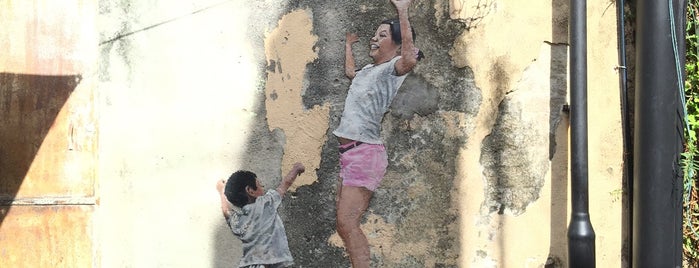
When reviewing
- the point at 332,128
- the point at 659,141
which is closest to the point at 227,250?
the point at 332,128

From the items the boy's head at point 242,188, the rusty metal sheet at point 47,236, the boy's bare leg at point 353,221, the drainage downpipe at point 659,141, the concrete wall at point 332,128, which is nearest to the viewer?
the drainage downpipe at point 659,141

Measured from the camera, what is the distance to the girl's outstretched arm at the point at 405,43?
12.8 feet

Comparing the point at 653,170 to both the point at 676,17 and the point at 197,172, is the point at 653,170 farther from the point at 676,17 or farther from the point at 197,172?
the point at 197,172

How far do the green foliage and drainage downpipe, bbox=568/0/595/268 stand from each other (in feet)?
1.70

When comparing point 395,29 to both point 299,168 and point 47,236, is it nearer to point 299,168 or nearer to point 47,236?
point 299,168

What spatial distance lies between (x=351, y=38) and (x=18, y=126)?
203 cm

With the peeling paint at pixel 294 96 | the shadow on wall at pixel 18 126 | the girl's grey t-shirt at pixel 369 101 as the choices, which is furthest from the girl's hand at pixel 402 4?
the shadow on wall at pixel 18 126

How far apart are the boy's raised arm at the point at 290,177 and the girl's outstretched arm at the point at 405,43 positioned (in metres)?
0.74

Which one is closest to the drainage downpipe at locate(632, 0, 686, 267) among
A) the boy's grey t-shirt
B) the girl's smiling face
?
the girl's smiling face

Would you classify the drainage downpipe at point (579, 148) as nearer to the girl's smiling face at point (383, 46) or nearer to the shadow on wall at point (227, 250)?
the girl's smiling face at point (383, 46)

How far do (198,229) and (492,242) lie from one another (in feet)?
5.29

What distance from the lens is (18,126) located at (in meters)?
4.30

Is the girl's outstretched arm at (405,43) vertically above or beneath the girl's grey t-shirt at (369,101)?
above

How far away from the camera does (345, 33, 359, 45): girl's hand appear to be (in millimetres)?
3975
